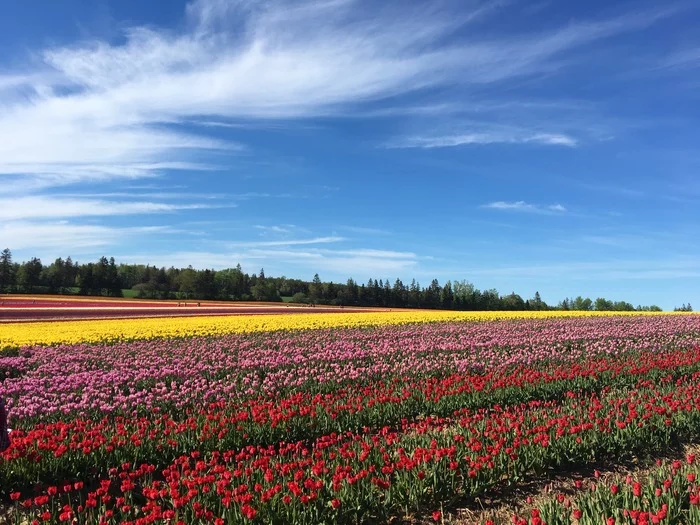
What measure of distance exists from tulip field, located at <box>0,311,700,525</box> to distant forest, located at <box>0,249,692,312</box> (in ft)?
202

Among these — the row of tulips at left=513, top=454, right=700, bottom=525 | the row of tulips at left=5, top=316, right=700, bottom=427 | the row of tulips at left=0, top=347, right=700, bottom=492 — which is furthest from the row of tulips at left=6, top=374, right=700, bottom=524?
the row of tulips at left=5, top=316, right=700, bottom=427

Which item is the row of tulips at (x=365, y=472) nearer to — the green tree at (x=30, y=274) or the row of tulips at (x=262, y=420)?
the row of tulips at (x=262, y=420)

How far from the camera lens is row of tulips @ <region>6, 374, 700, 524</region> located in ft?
16.8

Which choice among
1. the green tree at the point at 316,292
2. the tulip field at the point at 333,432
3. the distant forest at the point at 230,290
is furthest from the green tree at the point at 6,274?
the tulip field at the point at 333,432

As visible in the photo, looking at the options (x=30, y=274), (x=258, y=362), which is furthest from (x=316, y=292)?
(x=258, y=362)

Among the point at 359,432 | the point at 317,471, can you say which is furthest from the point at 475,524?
the point at 359,432

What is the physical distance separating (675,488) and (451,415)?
16.0 feet

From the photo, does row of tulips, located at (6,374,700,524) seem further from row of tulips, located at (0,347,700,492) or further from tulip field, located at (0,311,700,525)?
row of tulips, located at (0,347,700,492)

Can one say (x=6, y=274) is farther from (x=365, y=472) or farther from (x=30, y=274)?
(x=365, y=472)

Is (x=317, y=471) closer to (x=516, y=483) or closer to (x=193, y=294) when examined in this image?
(x=516, y=483)

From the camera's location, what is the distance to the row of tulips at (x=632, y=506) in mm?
4480

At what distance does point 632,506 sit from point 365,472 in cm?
258

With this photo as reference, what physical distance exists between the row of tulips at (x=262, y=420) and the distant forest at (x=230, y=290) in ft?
215

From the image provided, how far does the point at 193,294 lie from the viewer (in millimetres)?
78250
